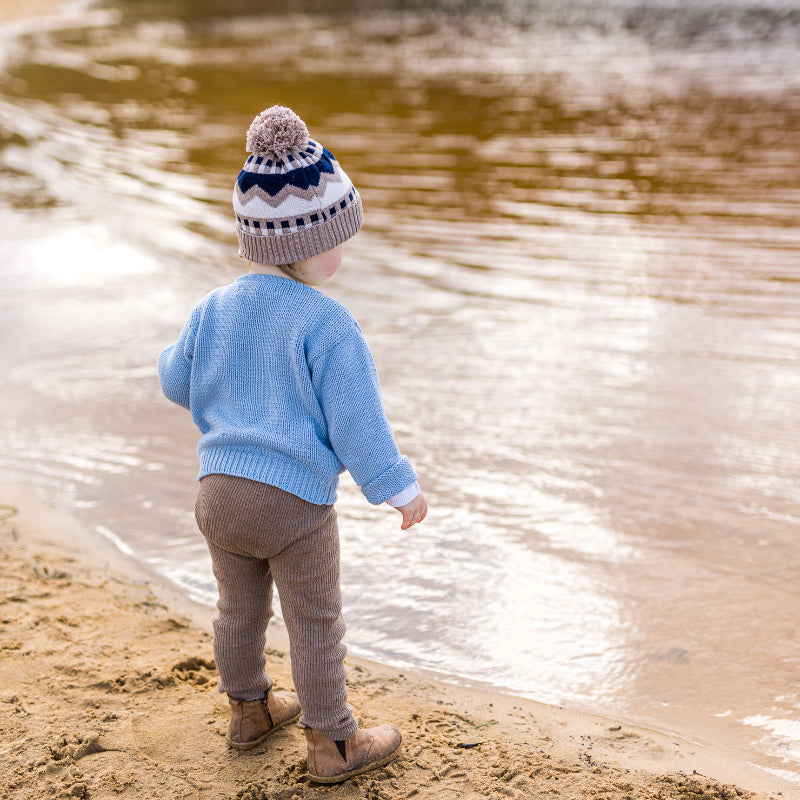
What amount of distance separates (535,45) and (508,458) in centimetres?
1199

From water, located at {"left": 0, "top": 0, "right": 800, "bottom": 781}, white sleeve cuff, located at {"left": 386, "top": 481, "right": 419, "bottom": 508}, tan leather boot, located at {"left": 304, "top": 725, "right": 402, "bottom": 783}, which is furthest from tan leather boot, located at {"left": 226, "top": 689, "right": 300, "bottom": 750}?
white sleeve cuff, located at {"left": 386, "top": 481, "right": 419, "bottom": 508}

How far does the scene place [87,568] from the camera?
3.14m

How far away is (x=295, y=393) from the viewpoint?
2.03m

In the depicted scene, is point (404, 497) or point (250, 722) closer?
point (404, 497)

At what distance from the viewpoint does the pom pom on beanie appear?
1940mm

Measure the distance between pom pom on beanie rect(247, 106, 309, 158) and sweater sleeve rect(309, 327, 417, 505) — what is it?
388 mm

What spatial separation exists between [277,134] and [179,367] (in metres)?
0.56

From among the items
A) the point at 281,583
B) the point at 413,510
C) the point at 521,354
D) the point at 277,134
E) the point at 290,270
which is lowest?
the point at 521,354

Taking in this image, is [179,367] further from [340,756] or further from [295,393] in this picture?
[340,756]

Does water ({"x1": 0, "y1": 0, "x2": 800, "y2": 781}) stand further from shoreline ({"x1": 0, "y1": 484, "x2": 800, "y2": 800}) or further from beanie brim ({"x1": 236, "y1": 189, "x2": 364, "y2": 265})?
beanie brim ({"x1": 236, "y1": 189, "x2": 364, "y2": 265})

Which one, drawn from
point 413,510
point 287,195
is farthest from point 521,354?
→ point 287,195

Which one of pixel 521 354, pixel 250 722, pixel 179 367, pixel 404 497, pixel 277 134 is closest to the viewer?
pixel 277 134

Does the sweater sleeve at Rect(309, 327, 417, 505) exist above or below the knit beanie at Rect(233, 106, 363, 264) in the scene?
below

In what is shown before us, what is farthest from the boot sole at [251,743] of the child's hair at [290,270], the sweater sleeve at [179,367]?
the child's hair at [290,270]
